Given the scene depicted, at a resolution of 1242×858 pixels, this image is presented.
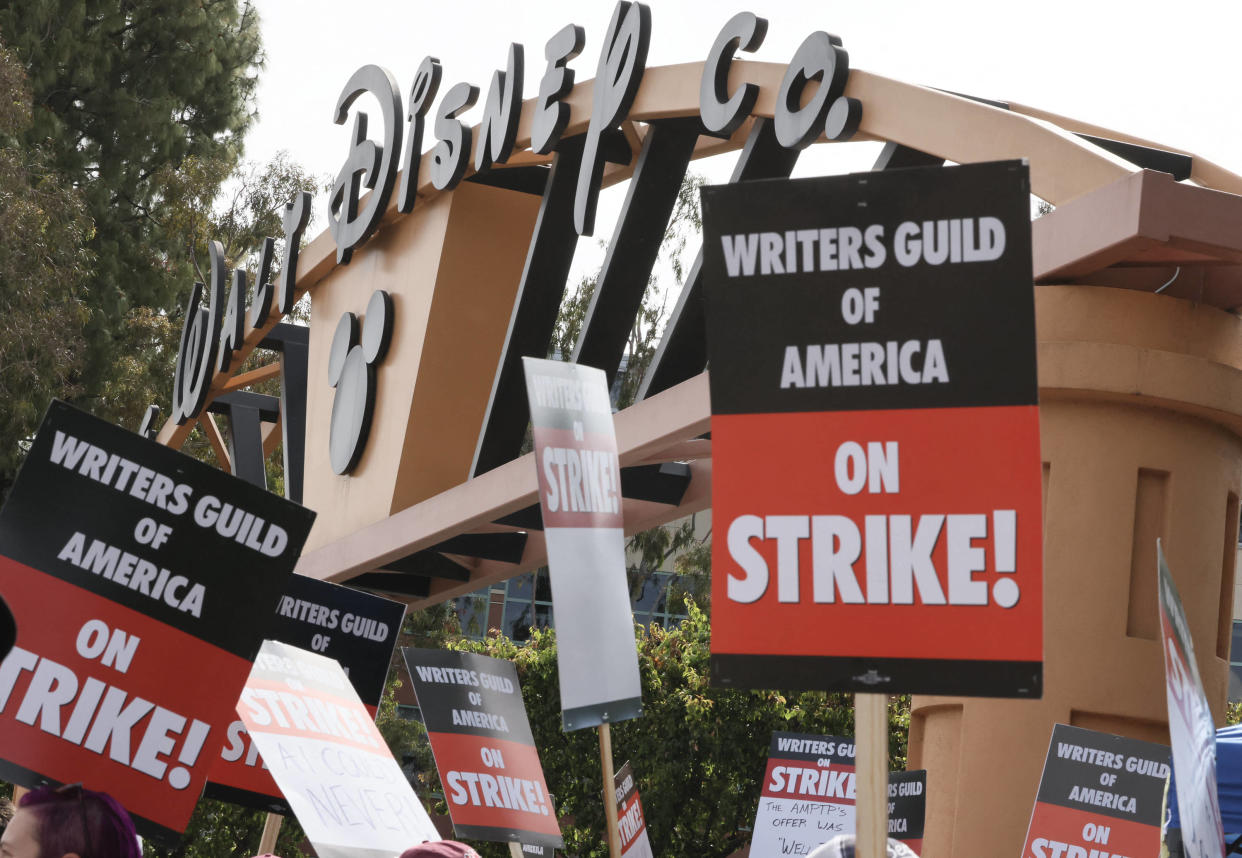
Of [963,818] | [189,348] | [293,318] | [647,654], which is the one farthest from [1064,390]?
[293,318]

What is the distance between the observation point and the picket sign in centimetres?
261

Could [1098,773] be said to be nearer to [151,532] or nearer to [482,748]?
[482,748]

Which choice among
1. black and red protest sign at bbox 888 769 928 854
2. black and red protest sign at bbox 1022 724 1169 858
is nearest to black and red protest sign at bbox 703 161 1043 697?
black and red protest sign at bbox 1022 724 1169 858

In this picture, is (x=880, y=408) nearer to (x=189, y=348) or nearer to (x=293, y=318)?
(x=189, y=348)

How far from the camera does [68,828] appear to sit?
2980 mm

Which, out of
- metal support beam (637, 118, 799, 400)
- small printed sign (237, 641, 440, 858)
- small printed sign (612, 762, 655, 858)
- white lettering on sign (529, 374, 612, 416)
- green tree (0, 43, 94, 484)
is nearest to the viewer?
small printed sign (237, 641, 440, 858)

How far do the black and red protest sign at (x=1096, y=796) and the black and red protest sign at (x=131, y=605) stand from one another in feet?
13.6

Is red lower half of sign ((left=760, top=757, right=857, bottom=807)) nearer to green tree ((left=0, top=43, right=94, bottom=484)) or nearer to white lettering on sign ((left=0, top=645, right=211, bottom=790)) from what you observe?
white lettering on sign ((left=0, top=645, right=211, bottom=790))

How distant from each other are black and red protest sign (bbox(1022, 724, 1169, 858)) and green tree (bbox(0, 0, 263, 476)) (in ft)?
72.2

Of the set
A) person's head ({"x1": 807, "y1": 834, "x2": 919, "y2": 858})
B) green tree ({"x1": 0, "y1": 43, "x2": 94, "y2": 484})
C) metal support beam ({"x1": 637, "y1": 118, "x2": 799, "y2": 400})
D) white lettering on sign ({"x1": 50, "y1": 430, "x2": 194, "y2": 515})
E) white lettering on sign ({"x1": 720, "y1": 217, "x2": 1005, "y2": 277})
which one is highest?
green tree ({"x1": 0, "y1": 43, "x2": 94, "y2": 484})

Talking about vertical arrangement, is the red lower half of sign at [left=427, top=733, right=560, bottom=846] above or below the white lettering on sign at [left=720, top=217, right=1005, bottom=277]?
below

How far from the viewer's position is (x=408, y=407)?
40.2 feet

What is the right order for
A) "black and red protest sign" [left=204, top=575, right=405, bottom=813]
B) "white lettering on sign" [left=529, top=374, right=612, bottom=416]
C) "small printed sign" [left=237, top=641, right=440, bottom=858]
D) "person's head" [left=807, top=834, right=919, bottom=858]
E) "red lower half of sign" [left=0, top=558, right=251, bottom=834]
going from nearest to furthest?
"person's head" [left=807, top=834, right=919, bottom=858], "red lower half of sign" [left=0, top=558, right=251, bottom=834], "small printed sign" [left=237, top=641, right=440, bottom=858], "white lettering on sign" [left=529, top=374, right=612, bottom=416], "black and red protest sign" [left=204, top=575, right=405, bottom=813]

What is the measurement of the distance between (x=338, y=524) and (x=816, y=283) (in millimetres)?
10771
